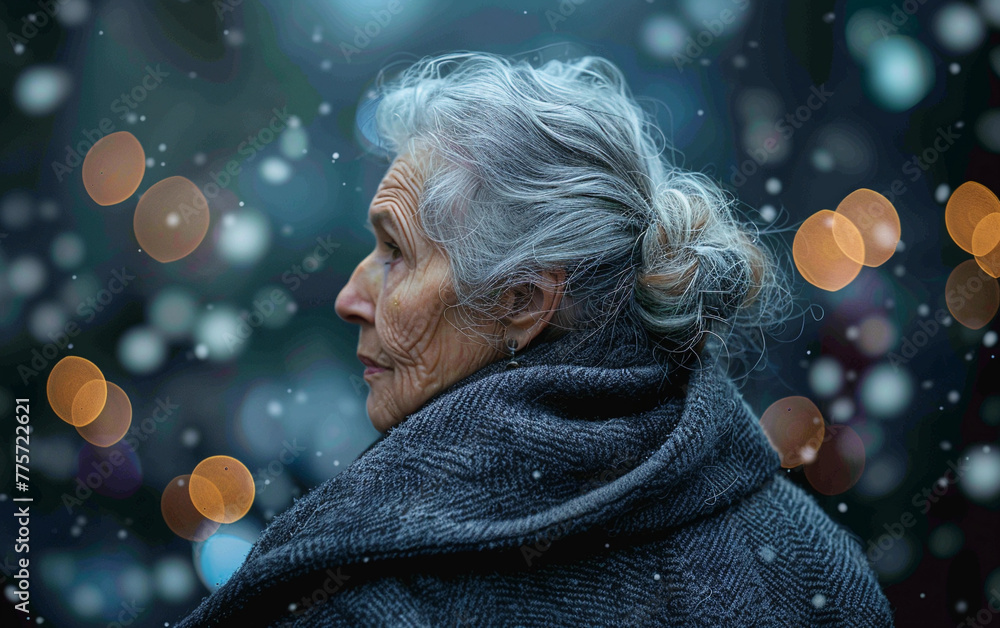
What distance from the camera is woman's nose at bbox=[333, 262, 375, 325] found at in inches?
49.0

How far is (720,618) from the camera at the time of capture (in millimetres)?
923

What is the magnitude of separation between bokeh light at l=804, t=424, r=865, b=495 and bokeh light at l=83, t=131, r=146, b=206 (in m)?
2.79

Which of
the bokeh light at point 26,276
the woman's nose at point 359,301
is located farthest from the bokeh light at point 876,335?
the bokeh light at point 26,276

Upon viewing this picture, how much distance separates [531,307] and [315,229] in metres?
1.59

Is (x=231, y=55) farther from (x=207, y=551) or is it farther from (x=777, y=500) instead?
(x=777, y=500)

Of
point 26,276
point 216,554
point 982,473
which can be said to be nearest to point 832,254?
point 982,473

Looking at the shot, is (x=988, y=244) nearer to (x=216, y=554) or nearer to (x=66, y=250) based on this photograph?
(x=216, y=554)

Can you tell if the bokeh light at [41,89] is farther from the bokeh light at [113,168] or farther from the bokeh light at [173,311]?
the bokeh light at [173,311]

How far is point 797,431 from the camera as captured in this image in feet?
7.70

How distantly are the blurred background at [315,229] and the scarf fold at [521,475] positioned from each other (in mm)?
1322

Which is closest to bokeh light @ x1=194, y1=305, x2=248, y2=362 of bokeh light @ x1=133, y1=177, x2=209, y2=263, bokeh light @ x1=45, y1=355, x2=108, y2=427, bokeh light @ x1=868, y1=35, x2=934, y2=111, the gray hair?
bokeh light @ x1=133, y1=177, x2=209, y2=263

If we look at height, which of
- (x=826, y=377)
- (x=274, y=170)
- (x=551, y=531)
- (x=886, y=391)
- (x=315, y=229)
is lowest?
(x=886, y=391)

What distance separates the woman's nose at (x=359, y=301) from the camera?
1245mm

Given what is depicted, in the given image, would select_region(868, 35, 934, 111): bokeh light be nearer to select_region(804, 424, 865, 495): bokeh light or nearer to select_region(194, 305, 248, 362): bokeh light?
select_region(804, 424, 865, 495): bokeh light
